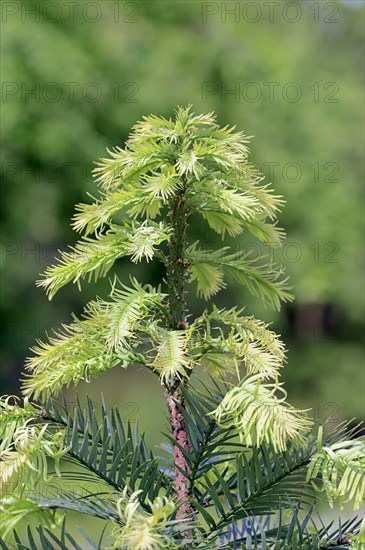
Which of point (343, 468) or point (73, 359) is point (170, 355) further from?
point (343, 468)

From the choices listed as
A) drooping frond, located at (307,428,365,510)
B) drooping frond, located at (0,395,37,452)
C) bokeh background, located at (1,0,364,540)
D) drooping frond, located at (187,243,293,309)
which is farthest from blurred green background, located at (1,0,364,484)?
drooping frond, located at (307,428,365,510)

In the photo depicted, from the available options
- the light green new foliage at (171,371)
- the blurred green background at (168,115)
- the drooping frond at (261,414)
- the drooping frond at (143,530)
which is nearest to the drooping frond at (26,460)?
the light green new foliage at (171,371)

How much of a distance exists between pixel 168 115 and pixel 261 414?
304 inches

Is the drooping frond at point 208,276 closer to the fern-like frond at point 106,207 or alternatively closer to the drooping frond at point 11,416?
the fern-like frond at point 106,207

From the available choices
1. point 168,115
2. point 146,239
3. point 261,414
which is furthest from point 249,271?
point 168,115

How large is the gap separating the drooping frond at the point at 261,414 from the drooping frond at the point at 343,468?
37 millimetres

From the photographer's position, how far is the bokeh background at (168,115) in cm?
837

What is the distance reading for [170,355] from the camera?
3.81 ft

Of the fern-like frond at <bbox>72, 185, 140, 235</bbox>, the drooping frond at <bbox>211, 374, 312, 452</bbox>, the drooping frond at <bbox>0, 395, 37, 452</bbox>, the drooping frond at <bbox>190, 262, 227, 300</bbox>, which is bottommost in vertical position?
the drooping frond at <bbox>0, 395, 37, 452</bbox>

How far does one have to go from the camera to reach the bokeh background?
27.5ft

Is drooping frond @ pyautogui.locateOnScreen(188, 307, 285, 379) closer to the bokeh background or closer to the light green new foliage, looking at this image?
the light green new foliage

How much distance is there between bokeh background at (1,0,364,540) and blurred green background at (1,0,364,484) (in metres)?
0.02

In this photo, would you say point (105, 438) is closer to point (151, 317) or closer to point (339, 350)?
point (151, 317)

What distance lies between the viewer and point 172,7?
10.0 metres
